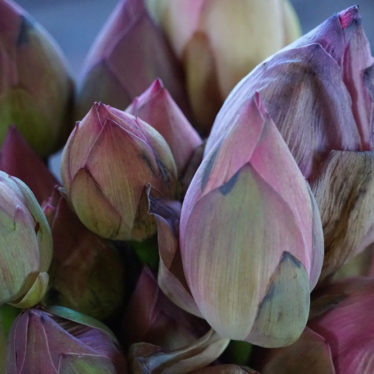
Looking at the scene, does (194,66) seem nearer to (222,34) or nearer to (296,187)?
(222,34)

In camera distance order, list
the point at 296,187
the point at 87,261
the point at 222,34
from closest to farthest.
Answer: the point at 296,187 → the point at 87,261 → the point at 222,34

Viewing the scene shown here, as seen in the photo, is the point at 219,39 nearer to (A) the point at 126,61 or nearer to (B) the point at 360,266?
(A) the point at 126,61

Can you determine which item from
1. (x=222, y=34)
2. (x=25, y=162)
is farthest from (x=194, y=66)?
(x=25, y=162)

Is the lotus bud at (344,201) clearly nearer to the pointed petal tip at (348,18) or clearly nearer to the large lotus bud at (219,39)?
the pointed petal tip at (348,18)

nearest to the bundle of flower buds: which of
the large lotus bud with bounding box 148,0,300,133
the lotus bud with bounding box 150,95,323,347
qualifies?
the lotus bud with bounding box 150,95,323,347

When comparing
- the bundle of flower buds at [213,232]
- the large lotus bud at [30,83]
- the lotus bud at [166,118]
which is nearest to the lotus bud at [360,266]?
the bundle of flower buds at [213,232]

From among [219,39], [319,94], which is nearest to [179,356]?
[319,94]

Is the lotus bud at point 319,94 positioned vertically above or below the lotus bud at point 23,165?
above
